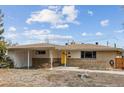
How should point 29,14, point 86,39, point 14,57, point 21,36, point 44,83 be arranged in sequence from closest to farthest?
1. point 44,83
2. point 14,57
3. point 29,14
4. point 21,36
5. point 86,39

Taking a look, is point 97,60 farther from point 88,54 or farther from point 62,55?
point 62,55

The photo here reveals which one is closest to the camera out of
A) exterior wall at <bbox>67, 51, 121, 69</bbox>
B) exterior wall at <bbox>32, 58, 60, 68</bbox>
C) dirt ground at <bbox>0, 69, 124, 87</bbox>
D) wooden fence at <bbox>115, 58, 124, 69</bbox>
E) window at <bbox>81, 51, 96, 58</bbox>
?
dirt ground at <bbox>0, 69, 124, 87</bbox>

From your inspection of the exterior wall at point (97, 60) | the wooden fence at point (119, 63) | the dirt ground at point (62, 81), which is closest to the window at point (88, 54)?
the exterior wall at point (97, 60)

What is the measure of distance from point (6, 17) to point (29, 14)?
2.89 m

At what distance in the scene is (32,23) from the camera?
118ft

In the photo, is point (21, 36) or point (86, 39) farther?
point (86, 39)

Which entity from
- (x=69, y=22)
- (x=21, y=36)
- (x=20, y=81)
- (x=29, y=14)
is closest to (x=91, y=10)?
(x=69, y=22)

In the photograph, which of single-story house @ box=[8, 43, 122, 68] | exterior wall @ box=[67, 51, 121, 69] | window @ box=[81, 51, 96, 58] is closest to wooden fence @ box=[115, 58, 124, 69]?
exterior wall @ box=[67, 51, 121, 69]

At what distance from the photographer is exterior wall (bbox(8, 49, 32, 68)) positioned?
104 feet

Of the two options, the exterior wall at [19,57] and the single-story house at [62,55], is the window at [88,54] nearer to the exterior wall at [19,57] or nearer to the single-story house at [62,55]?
the single-story house at [62,55]

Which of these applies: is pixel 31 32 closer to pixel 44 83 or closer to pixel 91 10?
pixel 91 10

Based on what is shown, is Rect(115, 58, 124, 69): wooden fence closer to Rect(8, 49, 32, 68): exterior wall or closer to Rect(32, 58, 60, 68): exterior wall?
Rect(32, 58, 60, 68): exterior wall

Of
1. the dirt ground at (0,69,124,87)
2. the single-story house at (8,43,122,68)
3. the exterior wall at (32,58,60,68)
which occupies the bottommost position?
the dirt ground at (0,69,124,87)

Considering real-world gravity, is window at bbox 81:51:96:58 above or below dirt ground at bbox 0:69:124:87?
above
